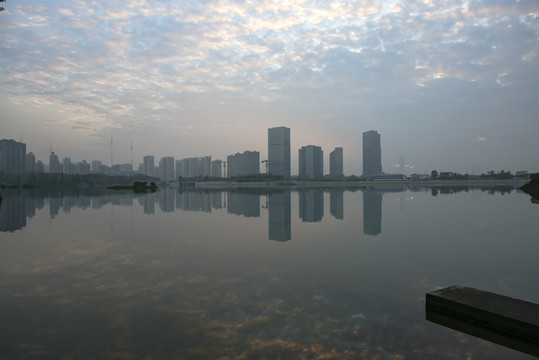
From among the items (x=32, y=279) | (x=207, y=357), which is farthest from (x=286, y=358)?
(x=32, y=279)

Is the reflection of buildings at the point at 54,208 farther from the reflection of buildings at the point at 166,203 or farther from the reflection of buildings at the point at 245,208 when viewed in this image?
the reflection of buildings at the point at 245,208

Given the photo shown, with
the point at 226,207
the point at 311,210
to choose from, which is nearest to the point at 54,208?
the point at 226,207

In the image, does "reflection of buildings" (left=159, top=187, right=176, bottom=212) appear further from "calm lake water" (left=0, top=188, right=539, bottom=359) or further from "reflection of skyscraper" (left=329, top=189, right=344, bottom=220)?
"calm lake water" (left=0, top=188, right=539, bottom=359)

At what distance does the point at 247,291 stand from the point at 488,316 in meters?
5.97

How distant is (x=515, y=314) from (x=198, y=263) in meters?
9.93

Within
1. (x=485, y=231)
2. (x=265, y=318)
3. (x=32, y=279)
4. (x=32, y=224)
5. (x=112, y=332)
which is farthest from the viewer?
(x=32, y=224)

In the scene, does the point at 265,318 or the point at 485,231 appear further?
the point at 485,231

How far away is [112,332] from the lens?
280 inches

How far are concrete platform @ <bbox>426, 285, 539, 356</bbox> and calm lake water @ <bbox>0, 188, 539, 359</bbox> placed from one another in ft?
1.19

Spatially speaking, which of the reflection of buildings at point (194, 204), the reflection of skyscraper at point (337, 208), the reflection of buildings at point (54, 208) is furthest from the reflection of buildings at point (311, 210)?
the reflection of buildings at point (54, 208)

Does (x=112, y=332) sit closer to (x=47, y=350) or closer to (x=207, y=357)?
(x=47, y=350)

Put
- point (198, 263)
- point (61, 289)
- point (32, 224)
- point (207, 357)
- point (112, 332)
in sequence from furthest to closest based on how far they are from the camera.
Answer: point (32, 224), point (198, 263), point (61, 289), point (112, 332), point (207, 357)

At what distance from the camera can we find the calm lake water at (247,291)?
6.58m

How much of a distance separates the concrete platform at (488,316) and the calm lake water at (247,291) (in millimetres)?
364
